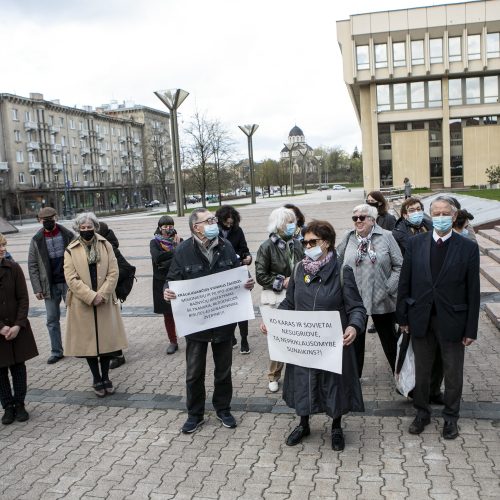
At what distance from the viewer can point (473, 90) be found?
169 ft

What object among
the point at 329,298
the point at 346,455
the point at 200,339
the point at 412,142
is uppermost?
the point at 412,142

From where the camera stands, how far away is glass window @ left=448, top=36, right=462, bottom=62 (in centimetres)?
4959

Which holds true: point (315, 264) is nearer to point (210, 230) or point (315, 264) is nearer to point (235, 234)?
point (210, 230)

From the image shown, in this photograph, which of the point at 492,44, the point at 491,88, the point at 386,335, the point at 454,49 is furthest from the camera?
the point at 491,88

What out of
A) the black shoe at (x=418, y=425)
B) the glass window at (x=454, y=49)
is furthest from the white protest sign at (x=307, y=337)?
the glass window at (x=454, y=49)

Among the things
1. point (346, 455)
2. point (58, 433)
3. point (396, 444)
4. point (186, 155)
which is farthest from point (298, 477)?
point (186, 155)

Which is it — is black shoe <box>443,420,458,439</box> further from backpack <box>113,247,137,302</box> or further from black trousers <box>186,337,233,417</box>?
backpack <box>113,247,137,302</box>

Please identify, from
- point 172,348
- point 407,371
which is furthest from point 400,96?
point 407,371

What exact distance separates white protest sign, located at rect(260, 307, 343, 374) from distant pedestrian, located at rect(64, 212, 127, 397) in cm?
215

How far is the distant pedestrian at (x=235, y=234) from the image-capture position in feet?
23.3

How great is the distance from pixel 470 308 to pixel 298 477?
6.18ft

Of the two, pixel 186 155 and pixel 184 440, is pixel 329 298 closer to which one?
pixel 184 440

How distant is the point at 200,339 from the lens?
4977 millimetres

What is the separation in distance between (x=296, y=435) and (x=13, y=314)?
303 centimetres
